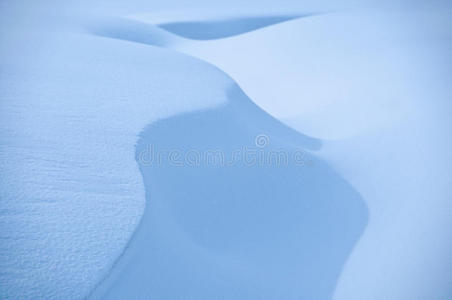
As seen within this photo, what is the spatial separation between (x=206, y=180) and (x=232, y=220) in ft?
1.17

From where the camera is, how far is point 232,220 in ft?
7.83

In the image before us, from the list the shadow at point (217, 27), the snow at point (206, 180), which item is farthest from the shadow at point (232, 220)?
the shadow at point (217, 27)

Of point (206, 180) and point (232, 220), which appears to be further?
point (206, 180)

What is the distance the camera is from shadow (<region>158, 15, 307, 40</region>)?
8.73m

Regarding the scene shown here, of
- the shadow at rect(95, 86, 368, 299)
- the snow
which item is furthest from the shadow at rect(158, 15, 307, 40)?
the shadow at rect(95, 86, 368, 299)

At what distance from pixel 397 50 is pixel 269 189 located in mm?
3868

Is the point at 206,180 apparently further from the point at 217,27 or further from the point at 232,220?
the point at 217,27

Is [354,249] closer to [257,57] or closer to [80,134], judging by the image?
[80,134]

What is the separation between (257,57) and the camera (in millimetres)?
6602

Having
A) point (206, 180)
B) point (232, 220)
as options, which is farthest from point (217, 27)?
point (232, 220)

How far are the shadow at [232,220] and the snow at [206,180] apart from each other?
0.03ft

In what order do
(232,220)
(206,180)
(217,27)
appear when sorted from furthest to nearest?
(217,27) < (206,180) < (232,220)

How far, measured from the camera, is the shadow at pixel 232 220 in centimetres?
178

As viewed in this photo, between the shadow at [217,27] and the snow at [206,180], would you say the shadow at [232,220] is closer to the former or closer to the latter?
the snow at [206,180]
